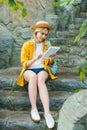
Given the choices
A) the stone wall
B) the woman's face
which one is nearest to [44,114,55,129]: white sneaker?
the woman's face

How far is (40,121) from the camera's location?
3.69 meters

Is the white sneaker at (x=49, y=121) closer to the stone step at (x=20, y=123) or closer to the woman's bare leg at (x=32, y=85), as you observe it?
the stone step at (x=20, y=123)

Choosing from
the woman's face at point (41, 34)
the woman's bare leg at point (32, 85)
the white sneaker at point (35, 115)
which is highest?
the woman's face at point (41, 34)

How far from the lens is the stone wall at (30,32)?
5727 millimetres

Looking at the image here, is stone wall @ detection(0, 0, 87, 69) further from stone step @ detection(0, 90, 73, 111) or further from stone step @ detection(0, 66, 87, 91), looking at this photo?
stone step @ detection(0, 90, 73, 111)

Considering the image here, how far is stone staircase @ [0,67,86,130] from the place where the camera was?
145 inches

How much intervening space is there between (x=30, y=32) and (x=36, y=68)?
6.80 ft

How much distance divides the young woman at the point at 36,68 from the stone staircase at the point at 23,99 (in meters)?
0.13

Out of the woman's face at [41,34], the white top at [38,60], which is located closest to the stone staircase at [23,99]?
the white top at [38,60]

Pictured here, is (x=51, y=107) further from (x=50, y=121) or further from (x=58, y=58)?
(x=58, y=58)

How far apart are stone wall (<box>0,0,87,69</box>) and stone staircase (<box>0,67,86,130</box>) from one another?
96cm

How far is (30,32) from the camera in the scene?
6.14 meters

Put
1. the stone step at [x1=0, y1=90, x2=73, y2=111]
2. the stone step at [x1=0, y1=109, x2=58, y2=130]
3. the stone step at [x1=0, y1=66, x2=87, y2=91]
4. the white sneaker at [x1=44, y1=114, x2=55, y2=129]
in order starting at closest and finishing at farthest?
the white sneaker at [x1=44, y1=114, x2=55, y2=129] → the stone step at [x1=0, y1=109, x2=58, y2=130] → the stone step at [x1=0, y1=90, x2=73, y2=111] → the stone step at [x1=0, y1=66, x2=87, y2=91]

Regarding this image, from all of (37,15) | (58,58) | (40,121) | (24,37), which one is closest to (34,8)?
(37,15)
